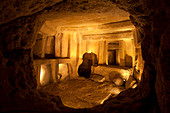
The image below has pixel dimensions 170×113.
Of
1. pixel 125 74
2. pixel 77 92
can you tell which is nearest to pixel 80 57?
pixel 77 92

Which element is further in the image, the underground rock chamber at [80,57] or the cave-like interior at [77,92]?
the underground rock chamber at [80,57]

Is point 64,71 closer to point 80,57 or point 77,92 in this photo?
point 80,57

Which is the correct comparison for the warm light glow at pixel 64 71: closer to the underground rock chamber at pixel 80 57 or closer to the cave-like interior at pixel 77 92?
the underground rock chamber at pixel 80 57

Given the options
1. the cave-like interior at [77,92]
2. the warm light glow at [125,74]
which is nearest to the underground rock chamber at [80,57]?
the warm light glow at [125,74]

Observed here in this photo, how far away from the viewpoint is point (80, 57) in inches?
362

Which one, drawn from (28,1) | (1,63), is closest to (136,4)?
(28,1)

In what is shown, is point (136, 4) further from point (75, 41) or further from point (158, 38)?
point (75, 41)

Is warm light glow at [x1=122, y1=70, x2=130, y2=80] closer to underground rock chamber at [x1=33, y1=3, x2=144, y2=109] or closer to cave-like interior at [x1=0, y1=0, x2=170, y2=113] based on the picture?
underground rock chamber at [x1=33, y1=3, x2=144, y2=109]

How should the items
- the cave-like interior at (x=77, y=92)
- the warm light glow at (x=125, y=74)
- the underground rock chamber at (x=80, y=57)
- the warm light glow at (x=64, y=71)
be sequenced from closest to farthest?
the cave-like interior at (x=77, y=92) → the underground rock chamber at (x=80, y=57) → the warm light glow at (x=125, y=74) → the warm light glow at (x=64, y=71)

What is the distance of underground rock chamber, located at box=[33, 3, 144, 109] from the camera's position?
5.93m

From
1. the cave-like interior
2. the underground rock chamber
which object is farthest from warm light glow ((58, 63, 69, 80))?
the cave-like interior

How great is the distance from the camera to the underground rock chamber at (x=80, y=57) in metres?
5.93

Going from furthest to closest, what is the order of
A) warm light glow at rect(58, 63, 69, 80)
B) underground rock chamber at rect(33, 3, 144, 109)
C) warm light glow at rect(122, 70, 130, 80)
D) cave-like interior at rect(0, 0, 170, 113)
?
warm light glow at rect(58, 63, 69, 80) → warm light glow at rect(122, 70, 130, 80) → underground rock chamber at rect(33, 3, 144, 109) → cave-like interior at rect(0, 0, 170, 113)

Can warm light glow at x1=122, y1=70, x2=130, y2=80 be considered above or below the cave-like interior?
below
